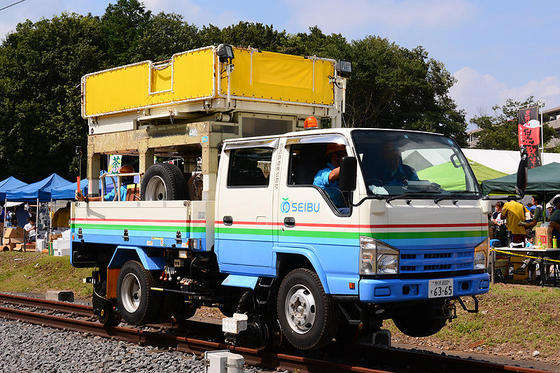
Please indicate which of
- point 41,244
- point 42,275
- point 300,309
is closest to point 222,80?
point 300,309

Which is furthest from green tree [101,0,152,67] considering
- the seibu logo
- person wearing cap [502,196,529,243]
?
the seibu logo

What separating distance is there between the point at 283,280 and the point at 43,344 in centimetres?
435

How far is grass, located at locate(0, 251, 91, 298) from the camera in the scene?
18.9 metres

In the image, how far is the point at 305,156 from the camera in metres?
8.07

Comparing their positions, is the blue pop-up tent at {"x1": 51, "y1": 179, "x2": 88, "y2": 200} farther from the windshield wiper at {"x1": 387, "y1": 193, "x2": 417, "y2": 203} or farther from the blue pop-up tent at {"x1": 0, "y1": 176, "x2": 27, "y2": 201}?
the windshield wiper at {"x1": 387, "y1": 193, "x2": 417, "y2": 203}

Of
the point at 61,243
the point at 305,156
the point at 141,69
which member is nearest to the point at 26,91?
the point at 61,243

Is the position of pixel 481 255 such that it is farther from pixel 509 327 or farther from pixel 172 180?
pixel 172 180

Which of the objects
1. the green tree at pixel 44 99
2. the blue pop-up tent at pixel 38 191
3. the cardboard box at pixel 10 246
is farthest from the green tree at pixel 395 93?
the cardboard box at pixel 10 246

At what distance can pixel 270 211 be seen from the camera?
26.8 feet

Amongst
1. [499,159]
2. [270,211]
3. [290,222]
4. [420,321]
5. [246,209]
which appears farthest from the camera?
[499,159]

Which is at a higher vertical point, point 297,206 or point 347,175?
point 347,175

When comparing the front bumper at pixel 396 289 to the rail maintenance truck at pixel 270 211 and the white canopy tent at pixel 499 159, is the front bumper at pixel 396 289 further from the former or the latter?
the white canopy tent at pixel 499 159

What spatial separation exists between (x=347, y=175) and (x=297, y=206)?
0.94 m

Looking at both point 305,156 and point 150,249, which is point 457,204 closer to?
point 305,156
